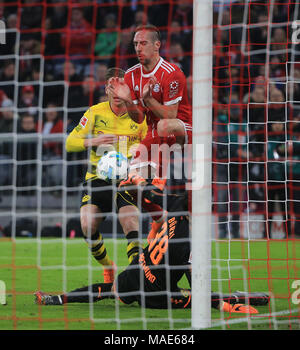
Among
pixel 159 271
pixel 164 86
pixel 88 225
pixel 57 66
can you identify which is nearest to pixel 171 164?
pixel 88 225

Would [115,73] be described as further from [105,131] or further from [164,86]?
[164,86]

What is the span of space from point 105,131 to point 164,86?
1092mm

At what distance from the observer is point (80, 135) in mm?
5938

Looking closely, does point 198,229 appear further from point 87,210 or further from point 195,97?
point 87,210

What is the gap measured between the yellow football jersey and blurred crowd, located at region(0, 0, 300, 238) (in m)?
2.62

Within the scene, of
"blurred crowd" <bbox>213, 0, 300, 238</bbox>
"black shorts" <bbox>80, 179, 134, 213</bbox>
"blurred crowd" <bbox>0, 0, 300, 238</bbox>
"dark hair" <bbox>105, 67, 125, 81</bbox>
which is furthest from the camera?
"blurred crowd" <bbox>0, 0, 300, 238</bbox>

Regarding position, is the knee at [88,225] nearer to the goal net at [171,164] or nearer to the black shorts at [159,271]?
the goal net at [171,164]

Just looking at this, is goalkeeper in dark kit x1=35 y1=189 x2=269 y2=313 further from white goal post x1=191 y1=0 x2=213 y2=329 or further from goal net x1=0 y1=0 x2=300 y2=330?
white goal post x1=191 y1=0 x2=213 y2=329

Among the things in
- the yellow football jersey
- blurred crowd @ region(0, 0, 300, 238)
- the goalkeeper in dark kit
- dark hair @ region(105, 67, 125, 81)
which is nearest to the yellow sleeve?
the yellow football jersey

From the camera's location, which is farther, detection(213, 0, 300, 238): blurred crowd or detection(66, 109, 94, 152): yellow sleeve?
detection(213, 0, 300, 238): blurred crowd

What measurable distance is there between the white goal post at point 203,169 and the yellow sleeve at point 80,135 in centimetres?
217

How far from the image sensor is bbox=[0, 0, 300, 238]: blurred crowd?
29.0 ft

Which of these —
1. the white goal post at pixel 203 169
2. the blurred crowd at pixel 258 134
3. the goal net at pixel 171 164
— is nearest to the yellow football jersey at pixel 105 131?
the goal net at pixel 171 164

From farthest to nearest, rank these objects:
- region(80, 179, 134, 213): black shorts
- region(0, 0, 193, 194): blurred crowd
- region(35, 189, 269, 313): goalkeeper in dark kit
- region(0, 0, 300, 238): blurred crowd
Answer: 1. region(0, 0, 193, 194): blurred crowd
2. region(0, 0, 300, 238): blurred crowd
3. region(80, 179, 134, 213): black shorts
4. region(35, 189, 269, 313): goalkeeper in dark kit
